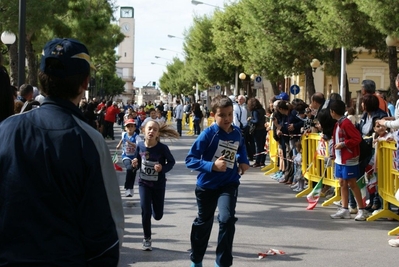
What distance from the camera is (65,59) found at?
3.24 m

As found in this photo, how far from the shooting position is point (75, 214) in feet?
10.2

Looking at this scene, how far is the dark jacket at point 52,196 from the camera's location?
3047 mm

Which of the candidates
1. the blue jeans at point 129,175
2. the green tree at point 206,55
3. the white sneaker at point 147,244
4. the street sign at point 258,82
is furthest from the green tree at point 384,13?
the green tree at point 206,55

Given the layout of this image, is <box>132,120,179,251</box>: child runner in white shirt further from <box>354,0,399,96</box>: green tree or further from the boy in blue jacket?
<box>354,0,399,96</box>: green tree

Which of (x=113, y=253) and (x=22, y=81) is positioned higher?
(x=22, y=81)


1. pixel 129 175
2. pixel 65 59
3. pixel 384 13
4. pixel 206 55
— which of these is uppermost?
pixel 206 55

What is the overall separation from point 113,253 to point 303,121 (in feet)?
43.9

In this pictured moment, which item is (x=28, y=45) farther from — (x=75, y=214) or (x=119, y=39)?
(x=75, y=214)

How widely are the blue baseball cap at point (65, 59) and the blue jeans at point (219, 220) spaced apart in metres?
4.17

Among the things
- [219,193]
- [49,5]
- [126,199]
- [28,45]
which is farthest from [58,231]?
[28,45]

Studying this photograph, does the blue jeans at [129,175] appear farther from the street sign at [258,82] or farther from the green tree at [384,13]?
the street sign at [258,82]

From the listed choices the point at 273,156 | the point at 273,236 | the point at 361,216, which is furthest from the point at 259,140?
the point at 273,236

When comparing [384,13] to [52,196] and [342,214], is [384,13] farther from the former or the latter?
[52,196]

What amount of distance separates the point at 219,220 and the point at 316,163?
7.35 m
